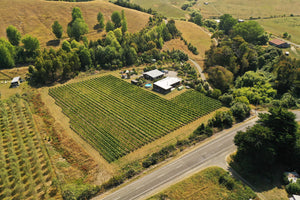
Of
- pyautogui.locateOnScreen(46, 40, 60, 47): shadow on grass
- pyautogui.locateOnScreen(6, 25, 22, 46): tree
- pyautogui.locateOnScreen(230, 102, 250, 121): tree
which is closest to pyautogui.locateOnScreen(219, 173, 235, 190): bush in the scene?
pyautogui.locateOnScreen(230, 102, 250, 121): tree

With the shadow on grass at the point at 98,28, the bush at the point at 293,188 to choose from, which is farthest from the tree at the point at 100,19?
the bush at the point at 293,188

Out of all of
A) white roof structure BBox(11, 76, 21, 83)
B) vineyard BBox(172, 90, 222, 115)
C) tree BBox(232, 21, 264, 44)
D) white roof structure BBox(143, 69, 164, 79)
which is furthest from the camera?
tree BBox(232, 21, 264, 44)

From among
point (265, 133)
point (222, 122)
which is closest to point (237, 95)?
point (222, 122)

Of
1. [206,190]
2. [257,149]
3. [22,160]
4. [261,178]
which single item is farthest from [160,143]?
[22,160]

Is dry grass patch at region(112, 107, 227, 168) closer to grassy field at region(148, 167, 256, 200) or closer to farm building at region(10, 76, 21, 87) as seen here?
grassy field at region(148, 167, 256, 200)

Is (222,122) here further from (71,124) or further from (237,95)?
(71,124)

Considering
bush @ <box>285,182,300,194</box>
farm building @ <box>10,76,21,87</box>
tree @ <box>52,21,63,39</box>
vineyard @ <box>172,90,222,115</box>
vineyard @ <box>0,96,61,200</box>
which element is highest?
tree @ <box>52,21,63,39</box>

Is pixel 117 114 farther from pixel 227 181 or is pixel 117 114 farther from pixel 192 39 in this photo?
pixel 192 39
